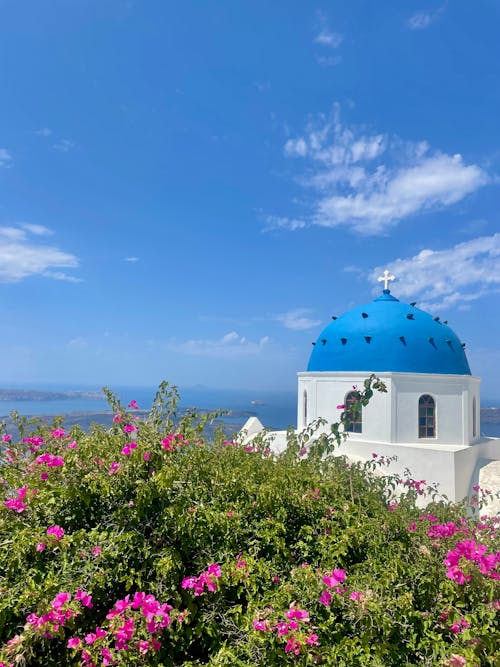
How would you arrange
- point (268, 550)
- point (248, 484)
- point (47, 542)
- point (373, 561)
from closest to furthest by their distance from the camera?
point (47, 542) → point (373, 561) → point (268, 550) → point (248, 484)

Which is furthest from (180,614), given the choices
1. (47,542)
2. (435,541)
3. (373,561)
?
(435,541)

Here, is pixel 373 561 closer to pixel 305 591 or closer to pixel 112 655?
pixel 305 591

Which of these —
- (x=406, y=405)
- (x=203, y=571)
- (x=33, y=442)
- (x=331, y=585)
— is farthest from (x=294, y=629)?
(x=406, y=405)

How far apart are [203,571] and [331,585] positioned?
98 cm

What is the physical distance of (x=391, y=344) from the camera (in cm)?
1148

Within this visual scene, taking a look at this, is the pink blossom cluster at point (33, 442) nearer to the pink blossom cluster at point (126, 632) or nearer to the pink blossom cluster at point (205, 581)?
the pink blossom cluster at point (126, 632)

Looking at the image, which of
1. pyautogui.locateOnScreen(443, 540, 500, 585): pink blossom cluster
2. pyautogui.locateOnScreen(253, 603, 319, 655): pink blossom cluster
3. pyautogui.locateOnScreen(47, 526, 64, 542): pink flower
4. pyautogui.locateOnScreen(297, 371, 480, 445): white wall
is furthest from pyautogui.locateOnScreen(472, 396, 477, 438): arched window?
pyautogui.locateOnScreen(47, 526, 64, 542): pink flower

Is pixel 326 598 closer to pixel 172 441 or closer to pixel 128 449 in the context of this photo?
pixel 172 441

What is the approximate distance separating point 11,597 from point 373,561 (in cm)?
270

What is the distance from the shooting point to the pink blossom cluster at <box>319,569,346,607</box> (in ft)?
8.68

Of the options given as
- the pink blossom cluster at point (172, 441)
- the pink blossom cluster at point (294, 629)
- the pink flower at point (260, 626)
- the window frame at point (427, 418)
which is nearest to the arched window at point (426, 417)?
the window frame at point (427, 418)

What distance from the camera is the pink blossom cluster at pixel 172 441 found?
339 centimetres

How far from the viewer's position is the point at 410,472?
1033 cm

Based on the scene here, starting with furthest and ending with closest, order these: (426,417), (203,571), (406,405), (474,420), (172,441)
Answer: (474,420), (426,417), (406,405), (172,441), (203,571)
